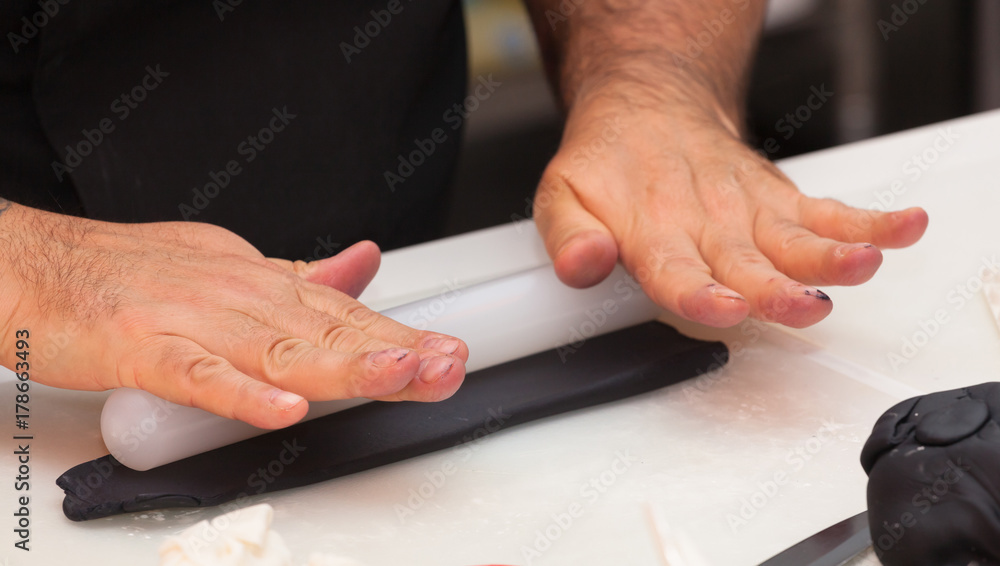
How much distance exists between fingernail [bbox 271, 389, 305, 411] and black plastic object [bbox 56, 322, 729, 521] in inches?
2.4

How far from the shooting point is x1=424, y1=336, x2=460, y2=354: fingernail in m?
0.57

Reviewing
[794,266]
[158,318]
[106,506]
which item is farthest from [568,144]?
[106,506]

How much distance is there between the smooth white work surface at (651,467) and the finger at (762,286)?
0.06 metres

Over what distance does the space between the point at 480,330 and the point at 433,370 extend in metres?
0.14

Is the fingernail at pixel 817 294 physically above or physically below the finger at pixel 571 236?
above

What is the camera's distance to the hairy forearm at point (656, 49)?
3.31 feet

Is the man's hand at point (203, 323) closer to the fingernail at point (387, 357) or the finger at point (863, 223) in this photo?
the fingernail at point (387, 357)

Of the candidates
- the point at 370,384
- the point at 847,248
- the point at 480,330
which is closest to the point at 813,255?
the point at 847,248

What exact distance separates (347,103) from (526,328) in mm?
585

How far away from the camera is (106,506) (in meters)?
0.52

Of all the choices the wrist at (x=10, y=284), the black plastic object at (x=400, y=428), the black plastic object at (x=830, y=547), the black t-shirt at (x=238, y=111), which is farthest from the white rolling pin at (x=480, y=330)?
the black t-shirt at (x=238, y=111)

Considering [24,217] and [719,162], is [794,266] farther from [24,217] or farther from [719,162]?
[24,217]

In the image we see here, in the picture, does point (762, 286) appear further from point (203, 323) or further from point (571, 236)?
point (203, 323)

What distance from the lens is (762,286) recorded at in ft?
2.19
